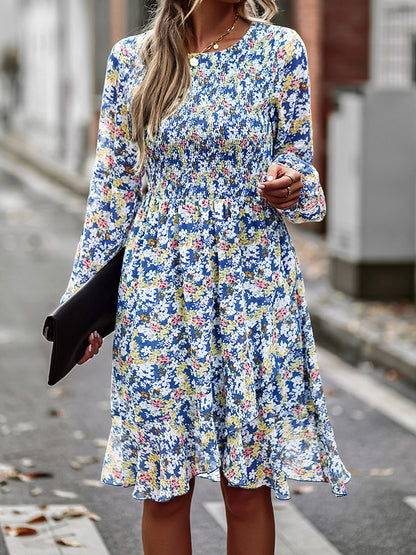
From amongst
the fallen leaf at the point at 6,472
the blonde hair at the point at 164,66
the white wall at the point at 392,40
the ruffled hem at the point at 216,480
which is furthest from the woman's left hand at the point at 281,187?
the white wall at the point at 392,40

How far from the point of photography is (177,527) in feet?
10.7

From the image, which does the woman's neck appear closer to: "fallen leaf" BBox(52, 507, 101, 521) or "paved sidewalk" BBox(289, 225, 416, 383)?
"fallen leaf" BBox(52, 507, 101, 521)

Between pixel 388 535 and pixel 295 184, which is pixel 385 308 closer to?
pixel 388 535

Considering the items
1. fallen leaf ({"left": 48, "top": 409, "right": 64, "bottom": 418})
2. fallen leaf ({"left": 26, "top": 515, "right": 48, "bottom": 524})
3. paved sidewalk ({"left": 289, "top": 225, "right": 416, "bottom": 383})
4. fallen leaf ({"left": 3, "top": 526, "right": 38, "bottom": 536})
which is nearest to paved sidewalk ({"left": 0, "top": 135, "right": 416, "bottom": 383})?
paved sidewalk ({"left": 289, "top": 225, "right": 416, "bottom": 383})

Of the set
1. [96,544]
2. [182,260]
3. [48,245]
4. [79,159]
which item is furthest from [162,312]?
[79,159]

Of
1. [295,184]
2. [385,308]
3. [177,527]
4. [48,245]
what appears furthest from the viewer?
[48,245]

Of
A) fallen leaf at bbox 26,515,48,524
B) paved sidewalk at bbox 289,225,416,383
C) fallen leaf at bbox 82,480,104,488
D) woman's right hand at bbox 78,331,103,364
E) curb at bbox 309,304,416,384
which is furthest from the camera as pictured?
paved sidewalk at bbox 289,225,416,383

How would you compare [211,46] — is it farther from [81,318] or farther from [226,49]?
[81,318]

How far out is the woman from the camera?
311 centimetres

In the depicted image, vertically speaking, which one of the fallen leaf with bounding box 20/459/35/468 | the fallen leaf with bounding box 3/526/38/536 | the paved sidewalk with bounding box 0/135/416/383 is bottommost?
the paved sidewalk with bounding box 0/135/416/383

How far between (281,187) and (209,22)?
508mm

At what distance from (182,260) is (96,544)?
5.30 feet

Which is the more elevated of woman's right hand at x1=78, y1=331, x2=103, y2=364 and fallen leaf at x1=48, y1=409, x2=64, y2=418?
woman's right hand at x1=78, y1=331, x2=103, y2=364

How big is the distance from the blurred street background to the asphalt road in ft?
0.04
